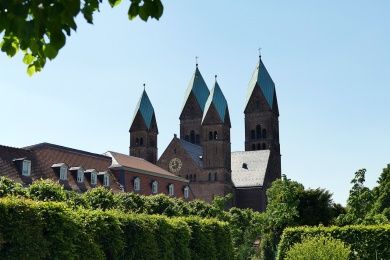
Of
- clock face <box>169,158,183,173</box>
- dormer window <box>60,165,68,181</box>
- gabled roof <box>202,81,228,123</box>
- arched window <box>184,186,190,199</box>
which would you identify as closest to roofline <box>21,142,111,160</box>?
dormer window <box>60,165,68,181</box>

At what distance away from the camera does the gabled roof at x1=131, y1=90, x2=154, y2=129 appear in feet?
359

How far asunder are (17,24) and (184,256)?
27396 millimetres

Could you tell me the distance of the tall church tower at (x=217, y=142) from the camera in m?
96.8

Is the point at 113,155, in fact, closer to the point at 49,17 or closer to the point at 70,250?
the point at 70,250

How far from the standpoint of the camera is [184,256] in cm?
3120

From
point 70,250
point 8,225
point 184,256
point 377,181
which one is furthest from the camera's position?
point 377,181

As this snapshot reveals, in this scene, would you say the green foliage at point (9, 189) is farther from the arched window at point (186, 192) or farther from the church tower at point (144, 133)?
the church tower at point (144, 133)

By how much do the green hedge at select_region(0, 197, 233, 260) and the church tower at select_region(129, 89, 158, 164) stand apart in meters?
72.2

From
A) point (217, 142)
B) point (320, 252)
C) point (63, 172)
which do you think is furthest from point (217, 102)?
point (320, 252)

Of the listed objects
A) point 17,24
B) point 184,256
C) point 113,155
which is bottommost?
point 184,256

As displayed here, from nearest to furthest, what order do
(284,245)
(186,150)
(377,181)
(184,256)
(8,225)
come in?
(8,225), (184,256), (284,245), (377,181), (186,150)

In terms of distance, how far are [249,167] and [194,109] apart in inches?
716

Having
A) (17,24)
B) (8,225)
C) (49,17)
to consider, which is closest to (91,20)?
(49,17)

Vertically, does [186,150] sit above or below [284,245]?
above
